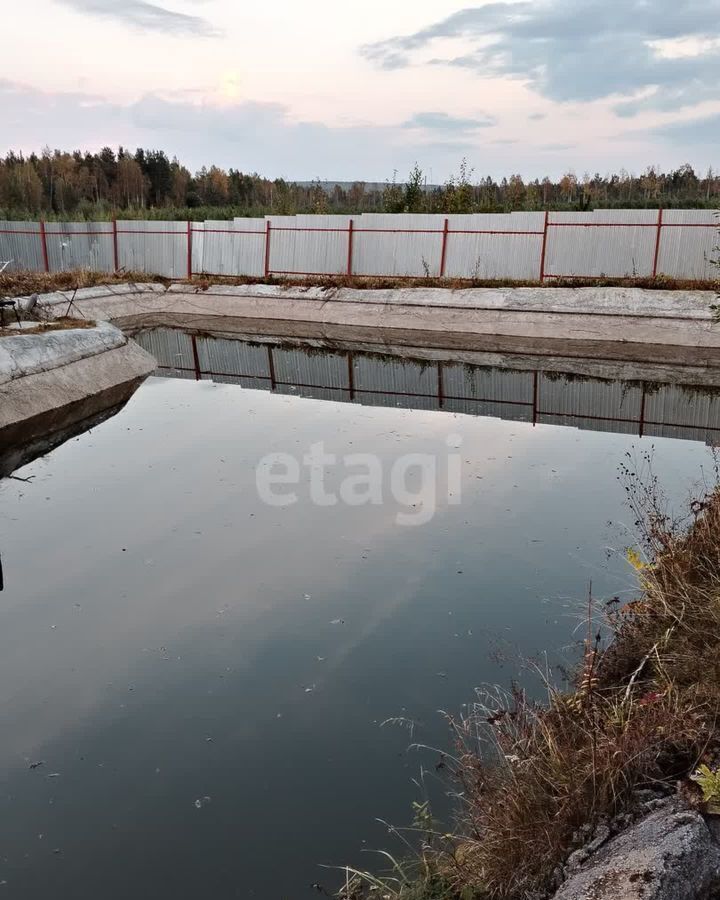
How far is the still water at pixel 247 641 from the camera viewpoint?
4.54m

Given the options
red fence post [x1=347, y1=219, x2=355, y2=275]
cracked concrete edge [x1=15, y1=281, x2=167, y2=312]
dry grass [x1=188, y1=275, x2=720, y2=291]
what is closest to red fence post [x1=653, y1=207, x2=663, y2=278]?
dry grass [x1=188, y1=275, x2=720, y2=291]

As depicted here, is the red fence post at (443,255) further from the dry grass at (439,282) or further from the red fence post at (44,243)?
the red fence post at (44,243)

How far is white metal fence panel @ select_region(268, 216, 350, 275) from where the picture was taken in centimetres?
2806

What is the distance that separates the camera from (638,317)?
71.5 ft

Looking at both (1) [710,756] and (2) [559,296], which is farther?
(2) [559,296]

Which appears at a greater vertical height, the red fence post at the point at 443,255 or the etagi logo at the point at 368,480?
the red fence post at the point at 443,255

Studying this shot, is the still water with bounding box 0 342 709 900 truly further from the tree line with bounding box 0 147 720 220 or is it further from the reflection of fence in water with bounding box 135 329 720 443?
the tree line with bounding box 0 147 720 220

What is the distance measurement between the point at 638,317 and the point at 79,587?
1810cm

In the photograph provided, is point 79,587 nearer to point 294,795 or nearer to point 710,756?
point 294,795

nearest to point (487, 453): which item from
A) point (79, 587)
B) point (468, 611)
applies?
point (468, 611)

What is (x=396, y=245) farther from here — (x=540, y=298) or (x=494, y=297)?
(x=540, y=298)

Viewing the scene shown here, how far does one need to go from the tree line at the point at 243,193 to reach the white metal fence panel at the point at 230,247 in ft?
18.5

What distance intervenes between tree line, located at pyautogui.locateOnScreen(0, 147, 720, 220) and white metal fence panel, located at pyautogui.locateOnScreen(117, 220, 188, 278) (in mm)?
5452

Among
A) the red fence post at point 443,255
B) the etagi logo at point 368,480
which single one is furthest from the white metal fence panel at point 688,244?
the etagi logo at point 368,480
